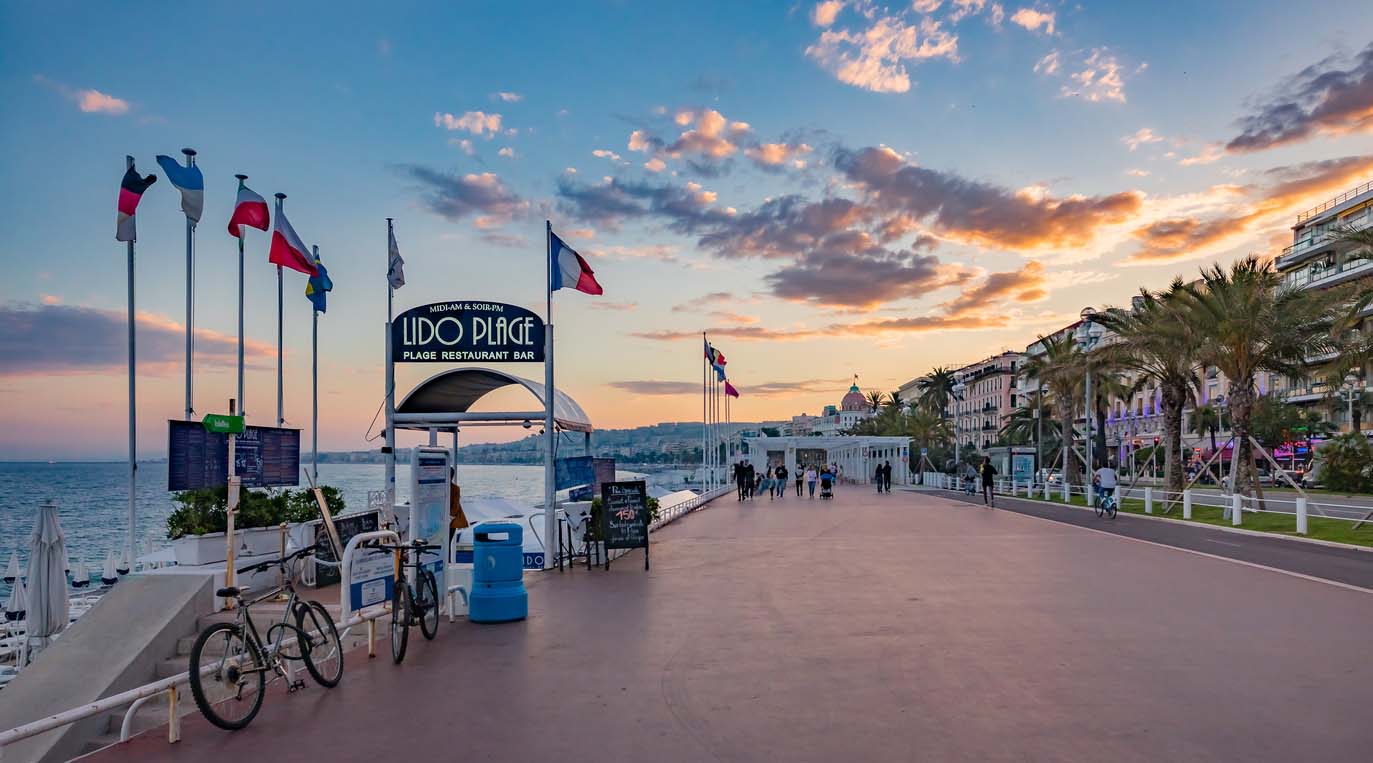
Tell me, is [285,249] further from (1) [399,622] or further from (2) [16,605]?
(1) [399,622]

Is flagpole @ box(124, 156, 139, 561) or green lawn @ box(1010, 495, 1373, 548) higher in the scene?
flagpole @ box(124, 156, 139, 561)

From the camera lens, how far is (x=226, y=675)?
6152 mm

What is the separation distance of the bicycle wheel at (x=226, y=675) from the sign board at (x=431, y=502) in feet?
12.7

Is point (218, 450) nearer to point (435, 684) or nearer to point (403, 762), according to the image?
point (435, 684)

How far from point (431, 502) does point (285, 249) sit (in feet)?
23.9

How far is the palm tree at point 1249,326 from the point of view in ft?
83.8

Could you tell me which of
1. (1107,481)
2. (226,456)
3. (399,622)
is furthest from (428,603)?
(1107,481)

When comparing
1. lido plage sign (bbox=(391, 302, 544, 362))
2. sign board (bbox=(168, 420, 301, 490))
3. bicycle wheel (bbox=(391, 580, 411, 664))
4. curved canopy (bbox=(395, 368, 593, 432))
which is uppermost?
lido plage sign (bbox=(391, 302, 544, 362))

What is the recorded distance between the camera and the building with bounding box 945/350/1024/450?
116 m

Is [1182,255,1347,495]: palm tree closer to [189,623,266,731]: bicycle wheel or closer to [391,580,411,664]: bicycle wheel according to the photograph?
[391,580,411,664]: bicycle wheel

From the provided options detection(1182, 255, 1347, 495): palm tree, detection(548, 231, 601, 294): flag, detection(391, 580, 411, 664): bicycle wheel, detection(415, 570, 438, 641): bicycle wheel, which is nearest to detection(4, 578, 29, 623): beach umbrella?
detection(415, 570, 438, 641): bicycle wheel

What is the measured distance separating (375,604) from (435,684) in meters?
1.91

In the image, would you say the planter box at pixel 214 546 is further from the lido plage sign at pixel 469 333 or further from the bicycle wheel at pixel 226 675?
the bicycle wheel at pixel 226 675

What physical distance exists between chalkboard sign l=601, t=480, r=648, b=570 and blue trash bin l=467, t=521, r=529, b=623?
4.88 meters
